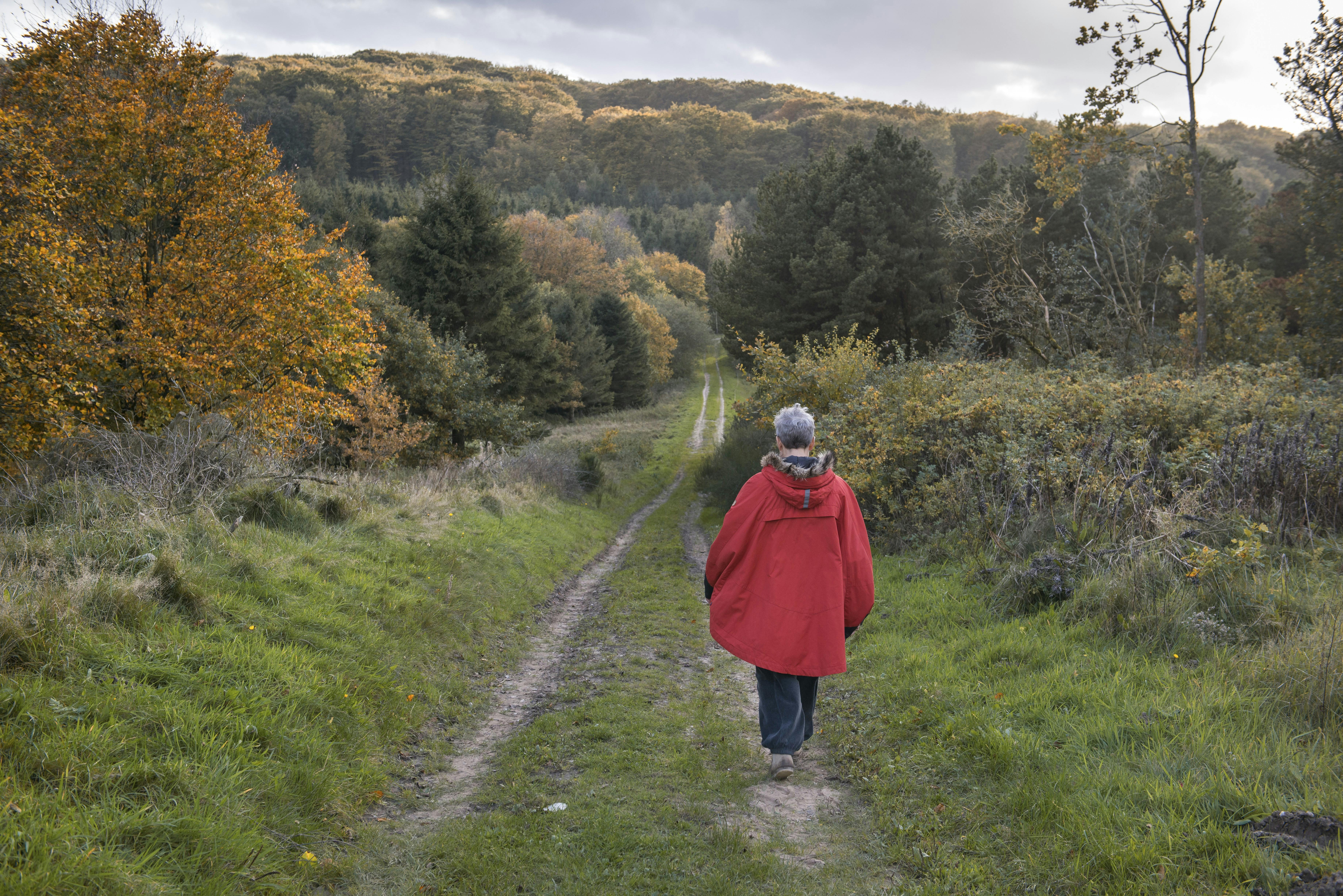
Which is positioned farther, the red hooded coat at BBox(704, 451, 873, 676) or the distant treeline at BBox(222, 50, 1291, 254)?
the distant treeline at BBox(222, 50, 1291, 254)

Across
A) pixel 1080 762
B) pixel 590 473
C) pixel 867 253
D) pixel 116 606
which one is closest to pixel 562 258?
pixel 867 253

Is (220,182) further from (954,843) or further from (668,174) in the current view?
(668,174)

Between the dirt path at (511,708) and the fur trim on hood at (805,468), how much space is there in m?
3.12

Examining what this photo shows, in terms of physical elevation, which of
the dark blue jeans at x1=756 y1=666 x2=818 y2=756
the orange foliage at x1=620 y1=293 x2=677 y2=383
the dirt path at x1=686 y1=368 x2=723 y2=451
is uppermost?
the orange foliage at x1=620 y1=293 x2=677 y2=383

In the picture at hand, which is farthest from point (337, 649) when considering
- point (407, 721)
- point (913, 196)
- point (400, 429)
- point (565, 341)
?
point (565, 341)

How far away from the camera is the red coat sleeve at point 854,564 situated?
502 centimetres

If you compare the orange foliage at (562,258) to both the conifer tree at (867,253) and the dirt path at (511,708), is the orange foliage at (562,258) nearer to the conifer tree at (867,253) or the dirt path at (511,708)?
the conifer tree at (867,253)

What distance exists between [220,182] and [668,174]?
115691mm

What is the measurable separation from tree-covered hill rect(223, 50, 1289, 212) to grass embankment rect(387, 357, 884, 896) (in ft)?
205

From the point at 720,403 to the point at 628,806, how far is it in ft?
162

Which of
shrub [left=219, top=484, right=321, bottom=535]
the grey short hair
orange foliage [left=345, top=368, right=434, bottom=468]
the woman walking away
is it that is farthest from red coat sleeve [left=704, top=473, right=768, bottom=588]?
orange foliage [left=345, top=368, right=434, bottom=468]

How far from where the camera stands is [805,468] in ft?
15.8

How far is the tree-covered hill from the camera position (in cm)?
8012

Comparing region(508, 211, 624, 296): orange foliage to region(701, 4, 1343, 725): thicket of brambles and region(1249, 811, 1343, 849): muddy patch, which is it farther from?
region(1249, 811, 1343, 849): muddy patch
